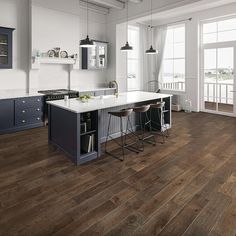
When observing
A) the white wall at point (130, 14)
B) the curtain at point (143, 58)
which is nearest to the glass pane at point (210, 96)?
the curtain at point (143, 58)

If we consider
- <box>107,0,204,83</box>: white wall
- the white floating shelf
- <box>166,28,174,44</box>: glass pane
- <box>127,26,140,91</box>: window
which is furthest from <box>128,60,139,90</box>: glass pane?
the white floating shelf

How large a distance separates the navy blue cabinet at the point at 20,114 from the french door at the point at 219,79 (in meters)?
5.15

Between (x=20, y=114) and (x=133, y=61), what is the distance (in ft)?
15.0

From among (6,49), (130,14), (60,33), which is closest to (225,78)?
(130,14)

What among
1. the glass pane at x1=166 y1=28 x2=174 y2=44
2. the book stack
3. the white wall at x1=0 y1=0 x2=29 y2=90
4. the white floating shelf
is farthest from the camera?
the glass pane at x1=166 y1=28 x2=174 y2=44

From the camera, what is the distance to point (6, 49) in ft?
16.4

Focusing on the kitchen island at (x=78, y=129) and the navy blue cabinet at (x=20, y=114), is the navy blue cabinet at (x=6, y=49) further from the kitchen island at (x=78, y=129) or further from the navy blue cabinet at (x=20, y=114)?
the kitchen island at (x=78, y=129)

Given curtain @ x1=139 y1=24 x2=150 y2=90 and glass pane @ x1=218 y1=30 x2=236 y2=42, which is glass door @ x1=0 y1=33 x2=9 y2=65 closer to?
curtain @ x1=139 y1=24 x2=150 y2=90

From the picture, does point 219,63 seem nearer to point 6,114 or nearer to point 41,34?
point 41,34

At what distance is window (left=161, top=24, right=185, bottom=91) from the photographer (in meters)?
Answer: 7.57

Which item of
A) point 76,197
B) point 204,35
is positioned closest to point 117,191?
point 76,197

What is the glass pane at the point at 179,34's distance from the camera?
7.46 m

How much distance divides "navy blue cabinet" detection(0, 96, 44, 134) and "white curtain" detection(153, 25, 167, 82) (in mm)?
4641

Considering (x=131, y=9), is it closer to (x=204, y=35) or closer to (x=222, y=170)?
(x=204, y=35)
